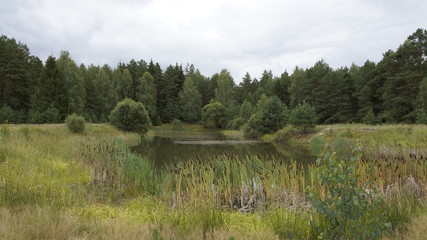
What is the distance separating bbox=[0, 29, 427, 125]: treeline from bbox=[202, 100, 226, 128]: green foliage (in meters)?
0.56

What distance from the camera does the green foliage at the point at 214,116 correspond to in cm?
6450

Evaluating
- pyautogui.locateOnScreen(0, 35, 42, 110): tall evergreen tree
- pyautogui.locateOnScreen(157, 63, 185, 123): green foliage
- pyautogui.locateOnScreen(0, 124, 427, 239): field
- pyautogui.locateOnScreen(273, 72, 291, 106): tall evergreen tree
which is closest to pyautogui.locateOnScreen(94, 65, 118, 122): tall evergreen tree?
pyautogui.locateOnScreen(0, 35, 42, 110): tall evergreen tree

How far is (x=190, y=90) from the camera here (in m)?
73.1

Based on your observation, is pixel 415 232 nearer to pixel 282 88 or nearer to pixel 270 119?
pixel 270 119

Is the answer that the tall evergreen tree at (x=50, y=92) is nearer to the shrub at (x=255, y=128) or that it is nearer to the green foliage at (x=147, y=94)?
the green foliage at (x=147, y=94)

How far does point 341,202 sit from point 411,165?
8050 mm

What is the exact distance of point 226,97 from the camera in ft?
244

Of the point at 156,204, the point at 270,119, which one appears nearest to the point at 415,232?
the point at 156,204

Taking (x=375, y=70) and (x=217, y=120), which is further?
(x=217, y=120)

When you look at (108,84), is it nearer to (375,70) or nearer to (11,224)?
(375,70)

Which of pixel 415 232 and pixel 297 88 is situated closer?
pixel 415 232

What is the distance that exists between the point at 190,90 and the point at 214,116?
42.3 ft

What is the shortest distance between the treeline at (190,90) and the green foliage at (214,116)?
0.56 metres

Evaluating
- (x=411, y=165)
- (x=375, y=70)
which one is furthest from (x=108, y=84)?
(x=411, y=165)
